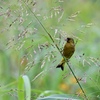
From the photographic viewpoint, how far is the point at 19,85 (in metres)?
1.84

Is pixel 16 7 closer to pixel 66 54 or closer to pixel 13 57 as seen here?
pixel 66 54

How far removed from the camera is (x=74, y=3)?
510cm

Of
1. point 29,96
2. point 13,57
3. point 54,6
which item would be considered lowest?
point 13,57

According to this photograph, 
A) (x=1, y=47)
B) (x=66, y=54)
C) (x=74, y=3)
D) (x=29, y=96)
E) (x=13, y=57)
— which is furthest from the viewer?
(x=74, y=3)

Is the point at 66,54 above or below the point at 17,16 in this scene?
below

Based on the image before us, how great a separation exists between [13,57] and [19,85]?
158 centimetres

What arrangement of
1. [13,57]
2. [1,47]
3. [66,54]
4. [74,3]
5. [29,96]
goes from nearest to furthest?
1. [66,54]
2. [29,96]
3. [1,47]
4. [13,57]
5. [74,3]

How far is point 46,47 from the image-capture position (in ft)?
5.24

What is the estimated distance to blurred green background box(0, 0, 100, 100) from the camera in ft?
5.44

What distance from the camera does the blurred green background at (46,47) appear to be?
166cm

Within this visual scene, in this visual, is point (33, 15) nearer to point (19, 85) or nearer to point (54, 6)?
point (54, 6)

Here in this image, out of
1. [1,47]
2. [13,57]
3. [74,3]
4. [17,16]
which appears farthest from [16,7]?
[74,3]

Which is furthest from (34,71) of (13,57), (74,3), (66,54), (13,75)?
(74,3)

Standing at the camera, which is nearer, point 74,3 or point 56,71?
point 56,71
